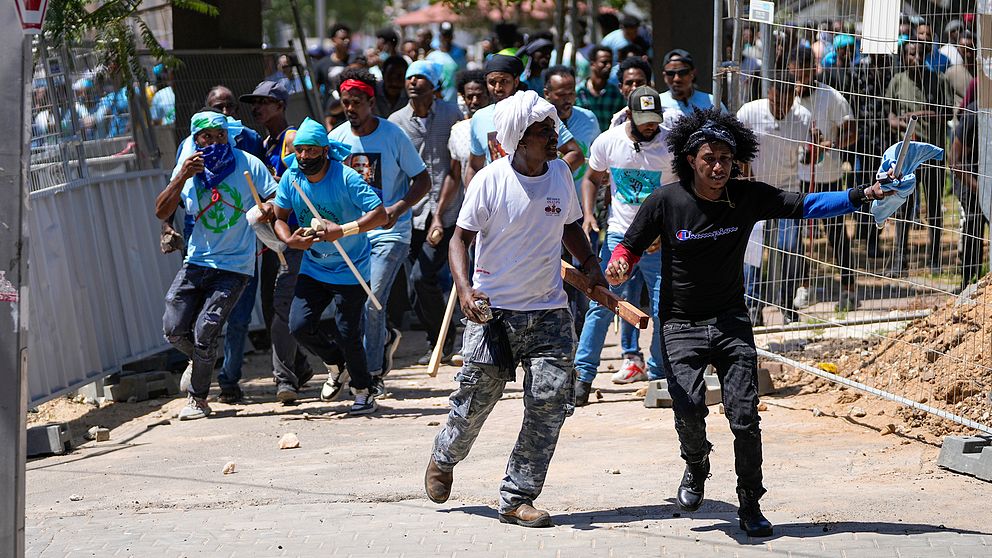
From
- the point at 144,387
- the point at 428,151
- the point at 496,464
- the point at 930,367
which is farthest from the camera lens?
the point at 428,151

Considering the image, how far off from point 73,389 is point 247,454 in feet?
5.98

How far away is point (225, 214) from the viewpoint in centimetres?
884

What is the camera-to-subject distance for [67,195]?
923cm

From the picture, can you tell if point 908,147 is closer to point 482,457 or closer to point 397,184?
point 482,457

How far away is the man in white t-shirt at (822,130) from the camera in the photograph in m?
8.79

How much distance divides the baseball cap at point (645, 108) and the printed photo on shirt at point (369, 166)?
1768 mm

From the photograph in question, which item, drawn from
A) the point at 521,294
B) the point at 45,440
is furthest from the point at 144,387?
the point at 521,294

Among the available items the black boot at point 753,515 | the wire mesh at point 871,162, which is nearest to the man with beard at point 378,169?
the wire mesh at point 871,162

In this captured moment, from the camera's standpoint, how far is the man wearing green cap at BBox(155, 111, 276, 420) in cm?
872

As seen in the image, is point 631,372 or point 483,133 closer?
point 483,133

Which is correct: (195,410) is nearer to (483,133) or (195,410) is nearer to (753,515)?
(483,133)

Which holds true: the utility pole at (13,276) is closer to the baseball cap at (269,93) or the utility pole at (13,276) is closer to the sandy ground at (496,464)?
the sandy ground at (496,464)

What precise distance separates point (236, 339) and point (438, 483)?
11.7ft

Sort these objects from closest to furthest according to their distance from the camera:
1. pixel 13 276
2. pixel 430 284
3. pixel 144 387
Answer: pixel 13 276, pixel 144 387, pixel 430 284
